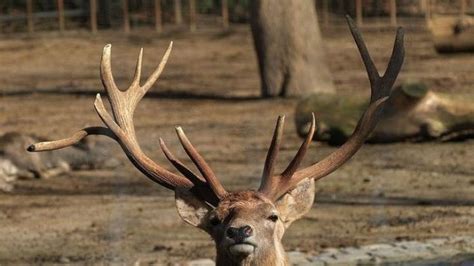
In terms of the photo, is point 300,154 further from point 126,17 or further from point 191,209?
point 126,17

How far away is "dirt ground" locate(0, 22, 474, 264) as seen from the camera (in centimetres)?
1165

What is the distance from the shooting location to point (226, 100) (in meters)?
20.0

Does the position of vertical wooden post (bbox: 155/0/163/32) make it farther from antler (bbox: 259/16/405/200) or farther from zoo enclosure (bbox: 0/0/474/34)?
antler (bbox: 259/16/405/200)

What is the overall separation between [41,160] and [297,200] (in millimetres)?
7533

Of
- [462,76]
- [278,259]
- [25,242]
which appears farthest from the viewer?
[462,76]

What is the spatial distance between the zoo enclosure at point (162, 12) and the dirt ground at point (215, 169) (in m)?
6.38

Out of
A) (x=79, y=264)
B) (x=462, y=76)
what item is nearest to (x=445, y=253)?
(x=79, y=264)

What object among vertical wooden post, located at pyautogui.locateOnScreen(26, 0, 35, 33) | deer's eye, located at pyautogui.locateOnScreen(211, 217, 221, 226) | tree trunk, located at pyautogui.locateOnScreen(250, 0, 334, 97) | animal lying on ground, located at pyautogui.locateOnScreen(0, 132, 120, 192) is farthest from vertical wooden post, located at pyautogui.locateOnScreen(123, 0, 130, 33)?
deer's eye, located at pyautogui.locateOnScreen(211, 217, 221, 226)

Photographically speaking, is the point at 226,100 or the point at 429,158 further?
the point at 226,100

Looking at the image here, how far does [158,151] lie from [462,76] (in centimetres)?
680

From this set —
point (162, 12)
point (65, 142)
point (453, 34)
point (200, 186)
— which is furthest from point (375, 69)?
point (162, 12)

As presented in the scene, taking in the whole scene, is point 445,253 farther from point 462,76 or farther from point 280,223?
point 462,76

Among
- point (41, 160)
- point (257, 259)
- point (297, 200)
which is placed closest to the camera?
point (257, 259)

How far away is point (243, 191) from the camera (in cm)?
755
